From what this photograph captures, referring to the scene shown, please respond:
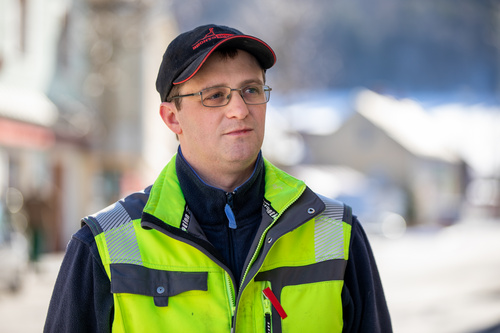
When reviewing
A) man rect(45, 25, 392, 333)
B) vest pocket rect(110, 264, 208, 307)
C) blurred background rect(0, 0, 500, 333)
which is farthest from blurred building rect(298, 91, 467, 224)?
vest pocket rect(110, 264, 208, 307)

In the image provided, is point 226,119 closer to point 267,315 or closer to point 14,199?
point 267,315

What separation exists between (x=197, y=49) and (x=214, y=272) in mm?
Answer: 977

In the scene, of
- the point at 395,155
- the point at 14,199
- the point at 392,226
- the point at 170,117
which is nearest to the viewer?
the point at 170,117

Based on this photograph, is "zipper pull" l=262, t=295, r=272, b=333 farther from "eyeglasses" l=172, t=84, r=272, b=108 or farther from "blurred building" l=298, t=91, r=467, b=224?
"blurred building" l=298, t=91, r=467, b=224

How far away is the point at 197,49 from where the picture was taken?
2.58 meters

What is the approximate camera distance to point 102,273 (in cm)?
242

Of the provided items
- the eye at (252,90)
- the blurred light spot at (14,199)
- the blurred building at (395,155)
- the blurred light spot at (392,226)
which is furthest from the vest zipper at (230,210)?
the blurred building at (395,155)

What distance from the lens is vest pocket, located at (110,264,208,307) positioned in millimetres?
2363

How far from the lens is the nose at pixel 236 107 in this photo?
2.59 metres

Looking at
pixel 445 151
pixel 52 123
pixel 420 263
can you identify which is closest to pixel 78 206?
pixel 52 123

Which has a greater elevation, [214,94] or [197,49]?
[197,49]

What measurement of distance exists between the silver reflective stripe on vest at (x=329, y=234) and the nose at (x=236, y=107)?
59 centimetres

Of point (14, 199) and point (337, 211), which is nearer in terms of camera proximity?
point (337, 211)

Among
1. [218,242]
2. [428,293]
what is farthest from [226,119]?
[428,293]
